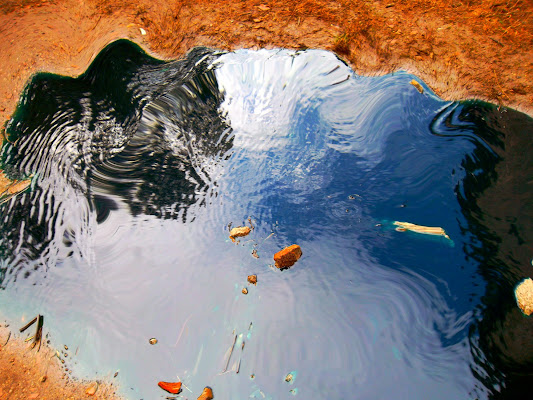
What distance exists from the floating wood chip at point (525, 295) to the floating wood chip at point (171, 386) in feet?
5.52

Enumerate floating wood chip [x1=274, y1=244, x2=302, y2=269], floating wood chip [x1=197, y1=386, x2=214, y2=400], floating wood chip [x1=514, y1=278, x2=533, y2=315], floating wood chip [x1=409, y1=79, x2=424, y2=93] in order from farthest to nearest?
floating wood chip [x1=409, y1=79, x2=424, y2=93] < floating wood chip [x1=274, y1=244, x2=302, y2=269] < floating wood chip [x1=514, y1=278, x2=533, y2=315] < floating wood chip [x1=197, y1=386, x2=214, y2=400]

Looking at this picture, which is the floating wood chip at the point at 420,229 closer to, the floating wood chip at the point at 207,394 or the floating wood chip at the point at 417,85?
the floating wood chip at the point at 417,85

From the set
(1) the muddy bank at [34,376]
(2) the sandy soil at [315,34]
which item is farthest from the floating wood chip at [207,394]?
(2) the sandy soil at [315,34]

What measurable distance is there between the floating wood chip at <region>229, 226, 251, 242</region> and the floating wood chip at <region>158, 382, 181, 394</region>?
73cm

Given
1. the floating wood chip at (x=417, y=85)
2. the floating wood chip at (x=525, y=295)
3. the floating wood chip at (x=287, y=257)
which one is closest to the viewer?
the floating wood chip at (x=525, y=295)

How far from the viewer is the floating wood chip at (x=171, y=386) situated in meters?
1.49

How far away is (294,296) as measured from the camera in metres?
1.62

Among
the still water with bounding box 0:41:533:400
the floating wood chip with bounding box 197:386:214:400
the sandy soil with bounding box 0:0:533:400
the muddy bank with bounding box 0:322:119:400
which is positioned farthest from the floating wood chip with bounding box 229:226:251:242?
the sandy soil with bounding box 0:0:533:400

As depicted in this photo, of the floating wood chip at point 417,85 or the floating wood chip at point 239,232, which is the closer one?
the floating wood chip at point 239,232

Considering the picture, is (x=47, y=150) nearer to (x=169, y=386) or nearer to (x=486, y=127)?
(x=169, y=386)

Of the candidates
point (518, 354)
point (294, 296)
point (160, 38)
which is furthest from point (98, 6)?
point (518, 354)

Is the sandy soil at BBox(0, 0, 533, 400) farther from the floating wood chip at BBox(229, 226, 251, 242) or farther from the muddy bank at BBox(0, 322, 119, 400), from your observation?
the floating wood chip at BBox(229, 226, 251, 242)

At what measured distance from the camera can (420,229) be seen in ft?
5.58

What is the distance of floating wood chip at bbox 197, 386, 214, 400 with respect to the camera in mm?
1447
